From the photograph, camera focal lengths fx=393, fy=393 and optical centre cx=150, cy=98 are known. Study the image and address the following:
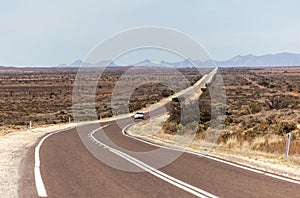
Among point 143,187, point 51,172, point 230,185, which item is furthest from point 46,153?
point 230,185

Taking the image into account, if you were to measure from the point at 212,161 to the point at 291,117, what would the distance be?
18220mm

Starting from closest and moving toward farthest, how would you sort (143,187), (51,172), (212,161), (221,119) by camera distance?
(143,187) → (51,172) → (212,161) → (221,119)

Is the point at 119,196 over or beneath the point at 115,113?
over

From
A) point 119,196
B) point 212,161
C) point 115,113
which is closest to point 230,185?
point 119,196

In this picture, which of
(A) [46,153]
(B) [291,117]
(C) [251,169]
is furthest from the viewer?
(B) [291,117]

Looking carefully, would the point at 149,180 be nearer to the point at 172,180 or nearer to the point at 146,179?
the point at 146,179

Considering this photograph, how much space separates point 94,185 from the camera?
341 inches

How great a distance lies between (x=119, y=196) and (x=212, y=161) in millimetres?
5655

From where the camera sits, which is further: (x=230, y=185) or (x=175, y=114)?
(x=175, y=114)

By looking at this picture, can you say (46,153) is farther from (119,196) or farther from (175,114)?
(175,114)

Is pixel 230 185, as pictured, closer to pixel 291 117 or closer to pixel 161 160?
pixel 161 160

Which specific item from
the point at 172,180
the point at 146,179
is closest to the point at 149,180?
the point at 146,179

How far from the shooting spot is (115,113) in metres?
59.2

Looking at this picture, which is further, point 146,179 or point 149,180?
point 146,179
